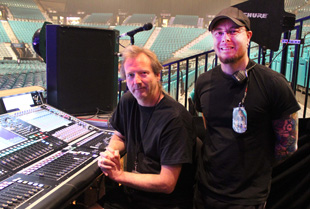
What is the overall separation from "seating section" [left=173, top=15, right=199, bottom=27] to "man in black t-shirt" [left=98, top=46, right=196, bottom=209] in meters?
12.1

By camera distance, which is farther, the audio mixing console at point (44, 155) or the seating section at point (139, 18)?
the seating section at point (139, 18)

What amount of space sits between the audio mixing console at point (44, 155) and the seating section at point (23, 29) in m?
16.9

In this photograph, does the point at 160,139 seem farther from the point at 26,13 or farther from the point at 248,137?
the point at 26,13

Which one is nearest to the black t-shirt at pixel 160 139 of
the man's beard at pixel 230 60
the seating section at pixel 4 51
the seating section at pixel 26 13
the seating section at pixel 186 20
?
the man's beard at pixel 230 60

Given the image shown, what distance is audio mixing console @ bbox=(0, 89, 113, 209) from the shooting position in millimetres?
871

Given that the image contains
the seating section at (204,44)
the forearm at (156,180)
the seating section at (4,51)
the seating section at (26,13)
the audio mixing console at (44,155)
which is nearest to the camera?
the audio mixing console at (44,155)

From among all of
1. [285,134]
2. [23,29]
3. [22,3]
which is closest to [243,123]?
[285,134]

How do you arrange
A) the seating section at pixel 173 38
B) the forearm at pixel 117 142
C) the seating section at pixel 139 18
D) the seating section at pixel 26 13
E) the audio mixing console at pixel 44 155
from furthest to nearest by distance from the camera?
the seating section at pixel 26 13
the seating section at pixel 173 38
the seating section at pixel 139 18
the forearm at pixel 117 142
the audio mixing console at pixel 44 155

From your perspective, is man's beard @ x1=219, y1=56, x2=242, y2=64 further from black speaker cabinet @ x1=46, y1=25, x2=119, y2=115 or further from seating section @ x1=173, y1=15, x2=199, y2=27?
seating section @ x1=173, y1=15, x2=199, y2=27

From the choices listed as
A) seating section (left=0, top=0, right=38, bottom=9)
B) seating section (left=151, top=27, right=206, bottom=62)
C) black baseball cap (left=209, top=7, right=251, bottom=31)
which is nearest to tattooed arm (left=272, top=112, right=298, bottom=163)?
black baseball cap (left=209, top=7, right=251, bottom=31)

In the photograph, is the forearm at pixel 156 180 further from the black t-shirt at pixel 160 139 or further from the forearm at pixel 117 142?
the forearm at pixel 117 142

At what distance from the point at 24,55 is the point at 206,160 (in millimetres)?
16644

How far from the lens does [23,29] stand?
1691cm

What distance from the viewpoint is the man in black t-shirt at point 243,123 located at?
1.11 meters
